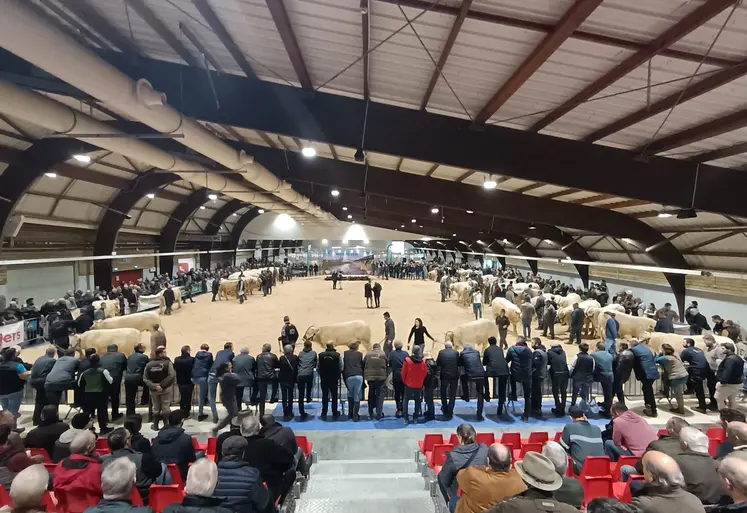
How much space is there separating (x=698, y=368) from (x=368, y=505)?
7.51 meters

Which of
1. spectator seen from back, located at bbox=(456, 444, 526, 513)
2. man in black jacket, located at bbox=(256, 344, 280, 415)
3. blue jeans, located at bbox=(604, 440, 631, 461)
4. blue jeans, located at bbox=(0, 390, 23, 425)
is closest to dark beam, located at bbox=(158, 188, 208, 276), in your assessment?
blue jeans, located at bbox=(0, 390, 23, 425)

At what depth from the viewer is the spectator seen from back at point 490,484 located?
9.62 ft

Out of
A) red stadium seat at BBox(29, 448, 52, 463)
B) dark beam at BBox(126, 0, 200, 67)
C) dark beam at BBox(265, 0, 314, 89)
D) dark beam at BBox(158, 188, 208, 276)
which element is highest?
dark beam at BBox(126, 0, 200, 67)

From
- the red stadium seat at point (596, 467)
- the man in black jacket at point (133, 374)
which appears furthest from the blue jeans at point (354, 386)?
the red stadium seat at point (596, 467)

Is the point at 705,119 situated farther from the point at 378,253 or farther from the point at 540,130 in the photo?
the point at 378,253

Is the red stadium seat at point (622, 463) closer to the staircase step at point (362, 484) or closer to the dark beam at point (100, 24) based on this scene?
the staircase step at point (362, 484)

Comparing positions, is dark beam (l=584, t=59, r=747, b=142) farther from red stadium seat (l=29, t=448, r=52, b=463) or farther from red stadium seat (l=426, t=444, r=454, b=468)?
red stadium seat (l=29, t=448, r=52, b=463)

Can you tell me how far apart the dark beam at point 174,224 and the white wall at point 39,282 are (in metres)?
7.44

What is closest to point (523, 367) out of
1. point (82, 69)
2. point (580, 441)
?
point (580, 441)

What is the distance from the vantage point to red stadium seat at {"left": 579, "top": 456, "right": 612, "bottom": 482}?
4277 millimetres

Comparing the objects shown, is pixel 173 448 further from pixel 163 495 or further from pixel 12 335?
pixel 12 335

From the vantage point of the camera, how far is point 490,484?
9.71 ft

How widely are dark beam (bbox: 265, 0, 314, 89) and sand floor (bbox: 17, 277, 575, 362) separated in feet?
27.9

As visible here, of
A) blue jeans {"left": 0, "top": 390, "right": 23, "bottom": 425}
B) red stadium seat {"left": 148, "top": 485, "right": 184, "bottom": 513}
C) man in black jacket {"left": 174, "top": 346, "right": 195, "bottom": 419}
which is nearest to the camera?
red stadium seat {"left": 148, "top": 485, "right": 184, "bottom": 513}
